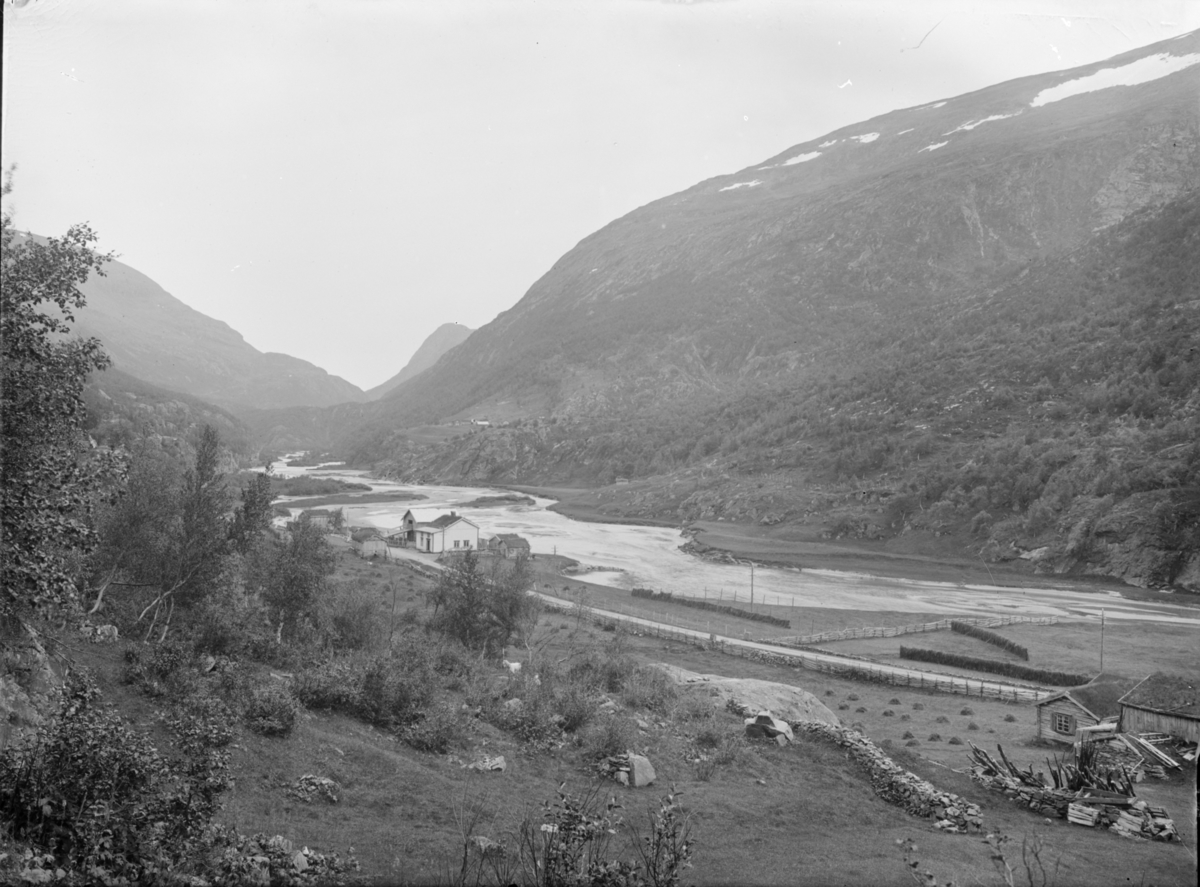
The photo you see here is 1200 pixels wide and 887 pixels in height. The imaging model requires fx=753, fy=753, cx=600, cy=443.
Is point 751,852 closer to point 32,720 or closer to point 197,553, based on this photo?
point 32,720

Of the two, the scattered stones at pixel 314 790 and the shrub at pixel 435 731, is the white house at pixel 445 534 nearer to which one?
the shrub at pixel 435 731

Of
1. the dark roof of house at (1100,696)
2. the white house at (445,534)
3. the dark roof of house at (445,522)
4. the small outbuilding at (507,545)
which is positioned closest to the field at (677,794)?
the dark roof of house at (1100,696)

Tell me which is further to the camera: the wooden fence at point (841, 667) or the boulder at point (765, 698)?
the wooden fence at point (841, 667)

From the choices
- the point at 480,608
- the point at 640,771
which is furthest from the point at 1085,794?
the point at 480,608

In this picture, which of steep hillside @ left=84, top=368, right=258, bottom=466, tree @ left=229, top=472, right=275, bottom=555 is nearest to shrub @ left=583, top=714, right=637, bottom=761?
tree @ left=229, top=472, right=275, bottom=555

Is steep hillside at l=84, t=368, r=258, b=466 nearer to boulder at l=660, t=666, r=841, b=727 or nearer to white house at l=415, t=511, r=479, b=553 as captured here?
white house at l=415, t=511, r=479, b=553

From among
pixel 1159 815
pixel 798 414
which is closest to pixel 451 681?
pixel 1159 815
